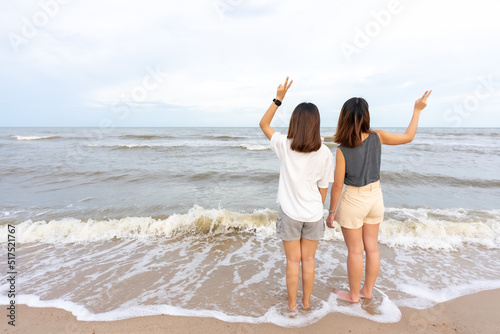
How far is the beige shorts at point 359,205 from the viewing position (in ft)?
8.31

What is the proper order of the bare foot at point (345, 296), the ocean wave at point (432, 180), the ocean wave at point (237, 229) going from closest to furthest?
the bare foot at point (345, 296) < the ocean wave at point (237, 229) < the ocean wave at point (432, 180)

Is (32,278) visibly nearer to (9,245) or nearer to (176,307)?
(9,245)

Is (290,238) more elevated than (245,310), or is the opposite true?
(290,238)

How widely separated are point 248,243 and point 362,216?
2.70 m

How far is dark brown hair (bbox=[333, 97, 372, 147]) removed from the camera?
7.66 ft

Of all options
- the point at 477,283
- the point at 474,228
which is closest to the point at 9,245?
the point at 477,283

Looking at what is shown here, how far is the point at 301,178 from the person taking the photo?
7.63 ft

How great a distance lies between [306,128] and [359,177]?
2.56 feet

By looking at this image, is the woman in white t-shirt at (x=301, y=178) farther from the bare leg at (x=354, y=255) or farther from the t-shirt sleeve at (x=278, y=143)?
the bare leg at (x=354, y=255)

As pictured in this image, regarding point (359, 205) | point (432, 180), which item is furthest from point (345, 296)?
point (432, 180)

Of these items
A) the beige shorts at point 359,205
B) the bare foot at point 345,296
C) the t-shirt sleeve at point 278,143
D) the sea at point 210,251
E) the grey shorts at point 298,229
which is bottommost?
the sea at point 210,251

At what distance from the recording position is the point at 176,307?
2.94m

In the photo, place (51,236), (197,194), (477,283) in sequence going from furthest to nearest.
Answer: (197,194)
(51,236)
(477,283)

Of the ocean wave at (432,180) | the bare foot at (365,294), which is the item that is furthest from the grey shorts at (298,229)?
the ocean wave at (432,180)
